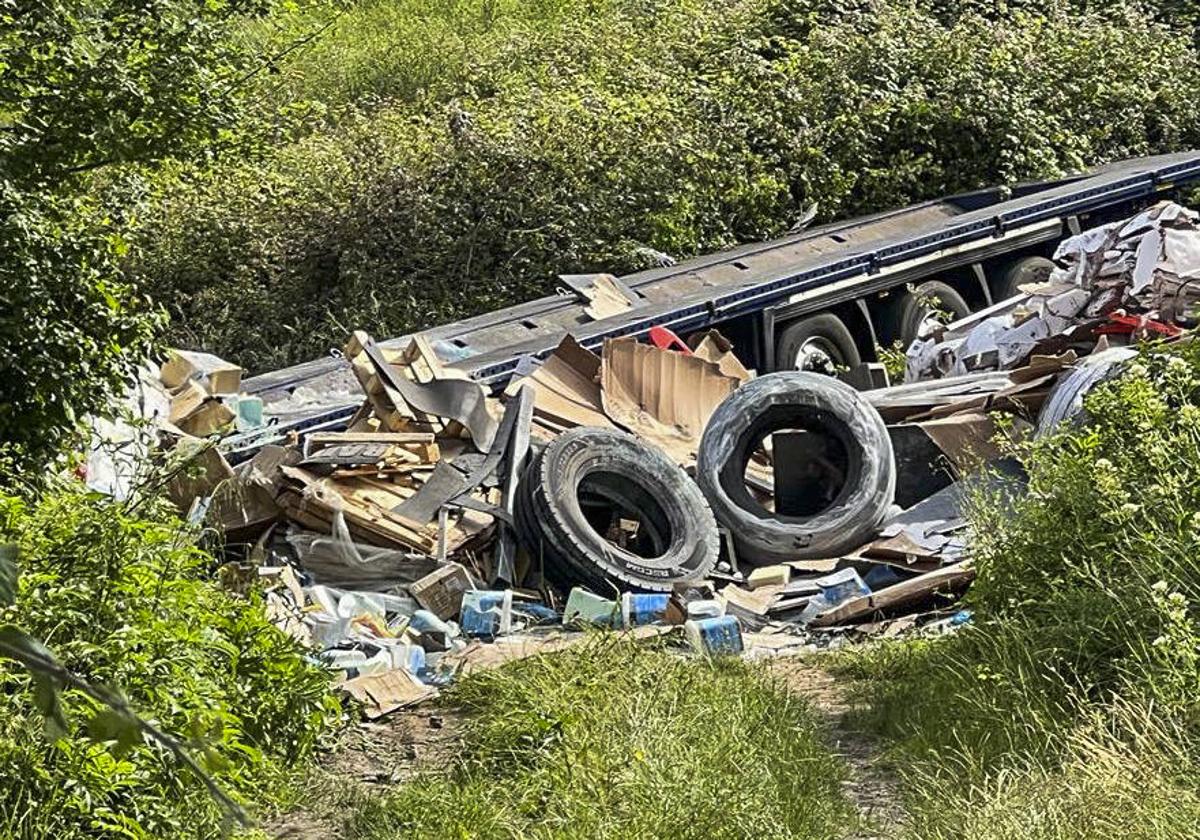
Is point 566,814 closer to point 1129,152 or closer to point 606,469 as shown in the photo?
point 606,469

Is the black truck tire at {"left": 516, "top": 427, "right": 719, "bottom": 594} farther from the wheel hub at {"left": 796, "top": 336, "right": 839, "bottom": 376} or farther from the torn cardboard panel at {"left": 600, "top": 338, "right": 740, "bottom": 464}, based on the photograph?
the wheel hub at {"left": 796, "top": 336, "right": 839, "bottom": 376}

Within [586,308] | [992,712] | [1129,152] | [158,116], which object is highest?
[158,116]

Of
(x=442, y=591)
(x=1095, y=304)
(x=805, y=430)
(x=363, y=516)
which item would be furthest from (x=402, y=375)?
(x=1095, y=304)

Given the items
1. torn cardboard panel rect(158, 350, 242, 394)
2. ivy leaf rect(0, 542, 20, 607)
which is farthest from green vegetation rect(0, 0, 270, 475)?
ivy leaf rect(0, 542, 20, 607)

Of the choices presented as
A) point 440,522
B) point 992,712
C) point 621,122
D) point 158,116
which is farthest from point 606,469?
point 621,122

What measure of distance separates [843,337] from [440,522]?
17.7 ft

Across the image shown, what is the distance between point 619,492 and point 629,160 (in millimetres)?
9078

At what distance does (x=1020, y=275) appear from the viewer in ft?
51.4

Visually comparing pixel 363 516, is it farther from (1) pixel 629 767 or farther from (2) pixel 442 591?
(1) pixel 629 767

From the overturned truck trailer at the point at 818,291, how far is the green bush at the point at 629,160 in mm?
2390

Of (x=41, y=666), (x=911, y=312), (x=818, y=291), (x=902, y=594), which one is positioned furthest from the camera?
(x=911, y=312)

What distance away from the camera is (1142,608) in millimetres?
5984

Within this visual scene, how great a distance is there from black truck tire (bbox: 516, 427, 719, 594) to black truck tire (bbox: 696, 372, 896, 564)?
0.29 m

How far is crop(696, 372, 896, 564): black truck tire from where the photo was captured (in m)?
10.3
